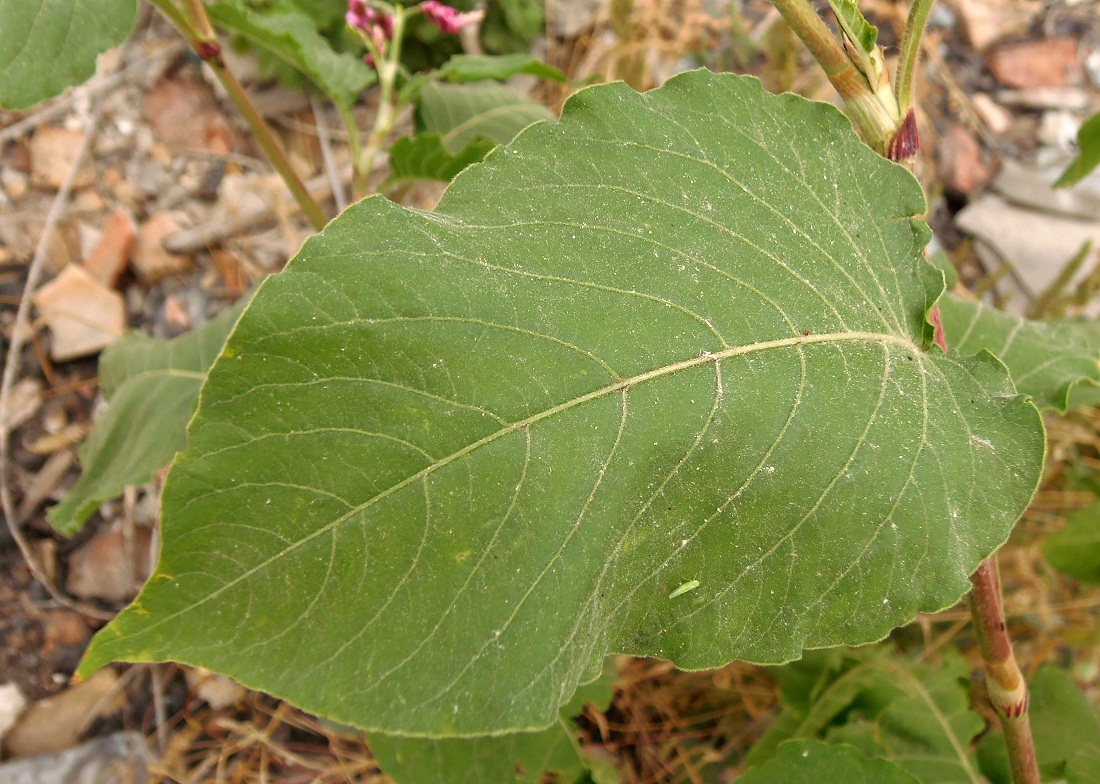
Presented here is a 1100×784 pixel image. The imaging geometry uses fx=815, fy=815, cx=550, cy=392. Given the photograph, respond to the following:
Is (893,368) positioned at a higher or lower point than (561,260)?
lower

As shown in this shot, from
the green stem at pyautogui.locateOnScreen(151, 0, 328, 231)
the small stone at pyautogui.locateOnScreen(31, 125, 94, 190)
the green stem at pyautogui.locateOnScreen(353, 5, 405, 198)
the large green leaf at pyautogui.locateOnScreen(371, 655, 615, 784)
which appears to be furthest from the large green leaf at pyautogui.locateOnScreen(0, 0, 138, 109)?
the small stone at pyautogui.locateOnScreen(31, 125, 94, 190)

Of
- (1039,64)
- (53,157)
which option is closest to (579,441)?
(53,157)

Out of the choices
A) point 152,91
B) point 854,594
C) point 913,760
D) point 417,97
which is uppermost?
point 152,91

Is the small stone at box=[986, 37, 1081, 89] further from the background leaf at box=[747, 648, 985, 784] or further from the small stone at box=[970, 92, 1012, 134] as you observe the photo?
the background leaf at box=[747, 648, 985, 784]

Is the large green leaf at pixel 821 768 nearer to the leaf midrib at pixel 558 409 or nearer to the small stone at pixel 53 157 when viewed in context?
the leaf midrib at pixel 558 409

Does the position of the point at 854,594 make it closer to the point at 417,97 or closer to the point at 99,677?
the point at 417,97

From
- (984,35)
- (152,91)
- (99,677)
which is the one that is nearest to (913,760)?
(99,677)

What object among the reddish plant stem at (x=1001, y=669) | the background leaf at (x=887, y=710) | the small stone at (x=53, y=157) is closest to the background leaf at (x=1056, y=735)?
the background leaf at (x=887, y=710)

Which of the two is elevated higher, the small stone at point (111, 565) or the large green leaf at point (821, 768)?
the small stone at point (111, 565)
